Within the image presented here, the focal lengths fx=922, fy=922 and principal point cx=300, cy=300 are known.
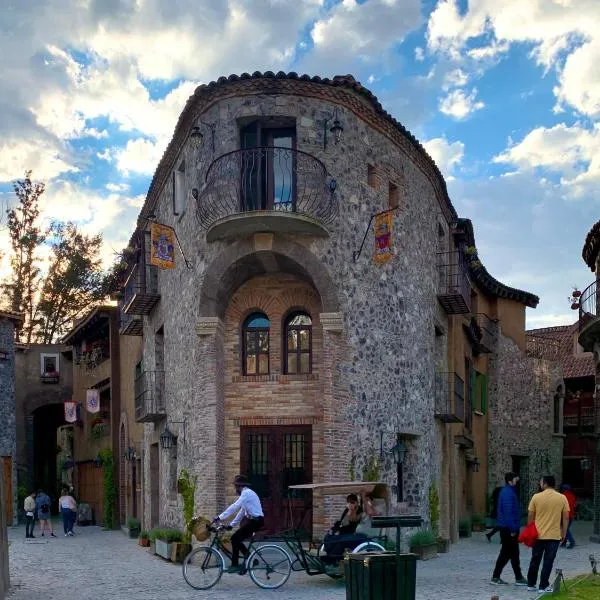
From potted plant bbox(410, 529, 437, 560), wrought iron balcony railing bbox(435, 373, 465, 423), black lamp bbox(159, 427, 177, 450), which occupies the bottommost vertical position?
potted plant bbox(410, 529, 437, 560)

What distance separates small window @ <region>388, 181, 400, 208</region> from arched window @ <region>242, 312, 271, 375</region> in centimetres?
398

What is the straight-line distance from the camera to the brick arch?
755 inches

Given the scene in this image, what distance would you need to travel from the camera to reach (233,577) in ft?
53.6

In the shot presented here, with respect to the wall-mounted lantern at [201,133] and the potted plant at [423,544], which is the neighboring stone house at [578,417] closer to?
the potted plant at [423,544]

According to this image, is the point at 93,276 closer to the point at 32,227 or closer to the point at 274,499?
the point at 32,227

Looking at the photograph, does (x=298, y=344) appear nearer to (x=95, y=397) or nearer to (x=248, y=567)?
(x=248, y=567)

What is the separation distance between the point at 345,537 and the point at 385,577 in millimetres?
4056

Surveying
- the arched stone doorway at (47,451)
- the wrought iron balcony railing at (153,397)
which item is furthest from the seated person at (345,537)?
the arched stone doorway at (47,451)

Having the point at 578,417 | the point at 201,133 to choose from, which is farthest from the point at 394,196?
the point at 578,417

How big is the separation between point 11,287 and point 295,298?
28928mm

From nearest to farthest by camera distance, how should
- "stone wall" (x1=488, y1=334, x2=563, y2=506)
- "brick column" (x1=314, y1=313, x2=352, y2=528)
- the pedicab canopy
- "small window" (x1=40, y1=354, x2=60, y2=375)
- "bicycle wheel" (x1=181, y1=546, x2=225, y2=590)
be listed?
1. "bicycle wheel" (x1=181, y1=546, x2=225, y2=590)
2. the pedicab canopy
3. "brick column" (x1=314, y1=313, x2=352, y2=528)
4. "stone wall" (x1=488, y1=334, x2=563, y2=506)
5. "small window" (x1=40, y1=354, x2=60, y2=375)

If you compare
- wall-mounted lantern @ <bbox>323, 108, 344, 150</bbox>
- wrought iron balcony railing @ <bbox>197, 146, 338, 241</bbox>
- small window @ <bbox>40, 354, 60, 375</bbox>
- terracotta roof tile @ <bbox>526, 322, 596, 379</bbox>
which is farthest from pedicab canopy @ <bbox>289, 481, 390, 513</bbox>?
small window @ <bbox>40, 354, 60, 375</bbox>

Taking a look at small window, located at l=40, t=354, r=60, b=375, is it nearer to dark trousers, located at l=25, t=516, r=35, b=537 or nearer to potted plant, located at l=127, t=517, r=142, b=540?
dark trousers, located at l=25, t=516, r=35, b=537

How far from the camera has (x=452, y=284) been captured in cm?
2452
